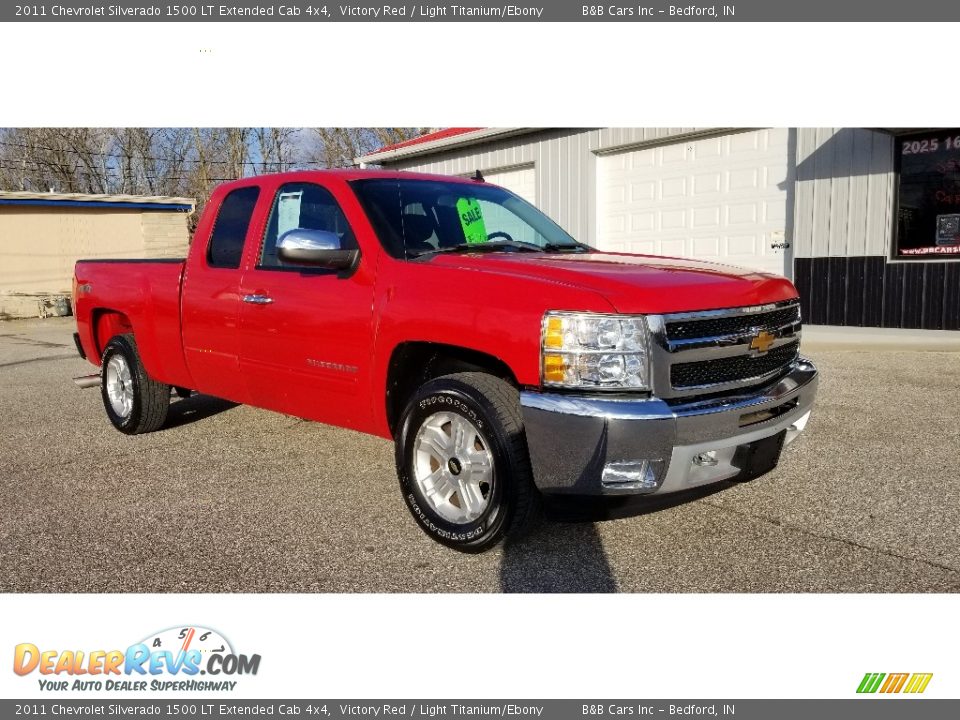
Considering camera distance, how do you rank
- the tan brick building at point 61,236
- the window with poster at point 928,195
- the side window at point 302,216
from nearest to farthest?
the side window at point 302,216 < the window with poster at point 928,195 < the tan brick building at point 61,236

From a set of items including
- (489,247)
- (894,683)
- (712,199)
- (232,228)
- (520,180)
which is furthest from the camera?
(520,180)

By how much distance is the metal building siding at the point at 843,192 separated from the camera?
1063cm

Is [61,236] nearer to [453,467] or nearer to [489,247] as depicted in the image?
[489,247]

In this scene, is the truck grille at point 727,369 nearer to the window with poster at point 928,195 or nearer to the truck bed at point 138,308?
the truck bed at point 138,308

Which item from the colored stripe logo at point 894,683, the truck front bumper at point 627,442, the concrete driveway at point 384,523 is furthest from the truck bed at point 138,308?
the colored stripe logo at point 894,683

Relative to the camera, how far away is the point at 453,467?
145 inches

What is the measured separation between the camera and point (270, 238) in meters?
4.80

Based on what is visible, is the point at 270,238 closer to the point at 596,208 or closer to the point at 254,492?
the point at 254,492

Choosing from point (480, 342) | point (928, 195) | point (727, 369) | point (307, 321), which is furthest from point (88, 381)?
point (928, 195)

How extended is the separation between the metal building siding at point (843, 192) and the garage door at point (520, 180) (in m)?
5.18

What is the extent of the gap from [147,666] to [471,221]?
2890 millimetres

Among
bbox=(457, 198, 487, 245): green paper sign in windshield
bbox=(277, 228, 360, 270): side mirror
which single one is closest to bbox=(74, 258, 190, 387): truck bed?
bbox=(277, 228, 360, 270): side mirror

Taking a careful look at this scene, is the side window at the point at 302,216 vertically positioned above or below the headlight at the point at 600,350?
above

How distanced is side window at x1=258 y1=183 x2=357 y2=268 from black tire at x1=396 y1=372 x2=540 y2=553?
107 centimetres
